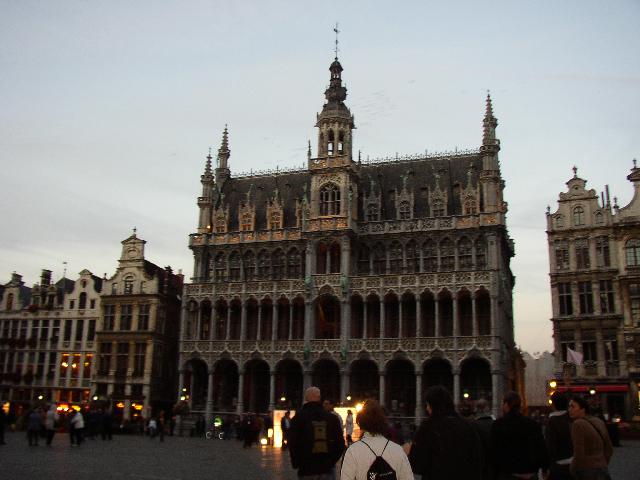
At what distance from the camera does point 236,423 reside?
5194 cm

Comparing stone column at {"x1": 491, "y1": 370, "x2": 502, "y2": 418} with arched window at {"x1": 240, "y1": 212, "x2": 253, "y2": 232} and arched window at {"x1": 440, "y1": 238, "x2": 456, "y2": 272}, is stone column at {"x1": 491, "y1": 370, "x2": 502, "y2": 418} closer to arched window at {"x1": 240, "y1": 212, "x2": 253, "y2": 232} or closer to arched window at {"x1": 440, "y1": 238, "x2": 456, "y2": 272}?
arched window at {"x1": 440, "y1": 238, "x2": 456, "y2": 272}

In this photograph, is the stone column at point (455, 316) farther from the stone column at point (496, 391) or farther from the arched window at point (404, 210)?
the arched window at point (404, 210)

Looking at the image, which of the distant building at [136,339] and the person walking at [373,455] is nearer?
the person walking at [373,455]

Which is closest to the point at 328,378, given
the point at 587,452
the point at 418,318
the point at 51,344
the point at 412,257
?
the point at 418,318

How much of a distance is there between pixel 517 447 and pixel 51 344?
66874mm

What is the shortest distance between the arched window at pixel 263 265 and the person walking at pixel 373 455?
5345 centimetres

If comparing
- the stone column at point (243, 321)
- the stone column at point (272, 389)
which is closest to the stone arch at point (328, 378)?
the stone column at point (272, 389)

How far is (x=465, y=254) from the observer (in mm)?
54500

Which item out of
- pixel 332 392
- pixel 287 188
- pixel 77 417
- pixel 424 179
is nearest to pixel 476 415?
pixel 77 417

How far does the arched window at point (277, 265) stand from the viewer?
198 feet

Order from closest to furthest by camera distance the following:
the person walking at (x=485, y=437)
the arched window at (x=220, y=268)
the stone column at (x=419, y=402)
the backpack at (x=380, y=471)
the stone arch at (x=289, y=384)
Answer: the backpack at (x=380, y=471), the person walking at (x=485, y=437), the stone column at (x=419, y=402), the stone arch at (x=289, y=384), the arched window at (x=220, y=268)

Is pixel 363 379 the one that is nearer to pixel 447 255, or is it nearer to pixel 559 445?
pixel 447 255

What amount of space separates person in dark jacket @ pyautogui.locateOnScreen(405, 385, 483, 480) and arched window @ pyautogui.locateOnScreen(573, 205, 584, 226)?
4882 centimetres

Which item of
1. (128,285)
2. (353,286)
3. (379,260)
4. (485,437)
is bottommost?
(485,437)
